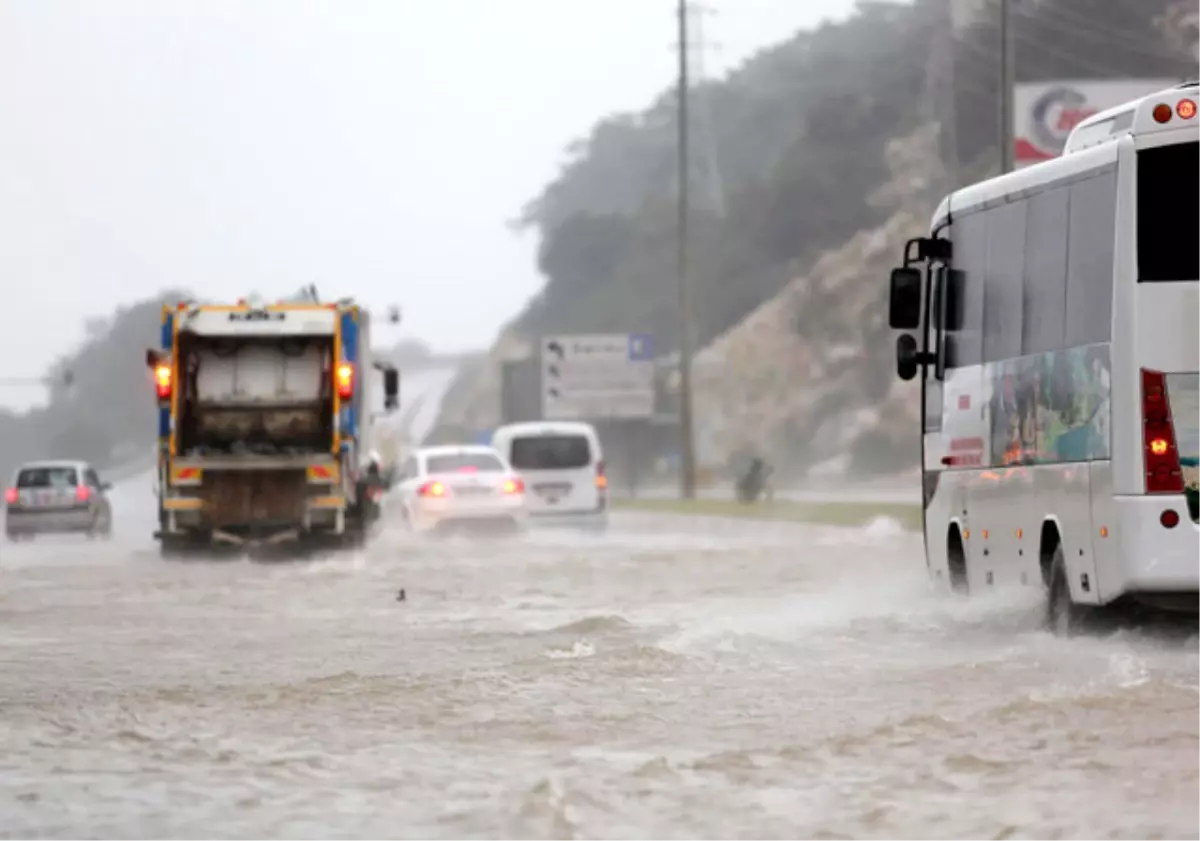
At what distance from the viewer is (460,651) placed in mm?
17844

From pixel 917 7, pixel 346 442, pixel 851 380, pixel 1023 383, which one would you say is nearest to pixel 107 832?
pixel 1023 383

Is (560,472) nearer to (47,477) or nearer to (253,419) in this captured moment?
(253,419)

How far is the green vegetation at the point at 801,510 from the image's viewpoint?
4912 centimetres

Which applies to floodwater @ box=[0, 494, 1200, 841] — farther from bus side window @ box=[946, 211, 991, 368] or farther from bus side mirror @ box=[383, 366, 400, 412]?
bus side mirror @ box=[383, 366, 400, 412]

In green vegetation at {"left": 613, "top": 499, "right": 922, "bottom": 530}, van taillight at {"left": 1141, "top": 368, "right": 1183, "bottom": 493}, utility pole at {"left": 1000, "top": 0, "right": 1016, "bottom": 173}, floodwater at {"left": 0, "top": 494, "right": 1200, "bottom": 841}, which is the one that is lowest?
green vegetation at {"left": 613, "top": 499, "right": 922, "bottom": 530}

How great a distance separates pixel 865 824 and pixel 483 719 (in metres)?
4.08

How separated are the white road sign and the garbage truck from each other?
59.0 metres

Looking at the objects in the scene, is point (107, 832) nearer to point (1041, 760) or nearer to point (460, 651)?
point (1041, 760)

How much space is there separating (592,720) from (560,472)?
29.5 meters

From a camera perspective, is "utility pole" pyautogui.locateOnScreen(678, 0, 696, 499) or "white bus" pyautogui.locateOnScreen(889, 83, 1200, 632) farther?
"utility pole" pyautogui.locateOnScreen(678, 0, 696, 499)

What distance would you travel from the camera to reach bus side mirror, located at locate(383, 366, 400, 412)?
128 ft

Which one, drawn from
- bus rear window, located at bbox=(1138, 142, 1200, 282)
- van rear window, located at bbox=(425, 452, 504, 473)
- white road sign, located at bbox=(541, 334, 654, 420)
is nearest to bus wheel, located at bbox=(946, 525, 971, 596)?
bus rear window, located at bbox=(1138, 142, 1200, 282)

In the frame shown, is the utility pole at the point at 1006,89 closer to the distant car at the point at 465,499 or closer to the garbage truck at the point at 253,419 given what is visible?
the distant car at the point at 465,499

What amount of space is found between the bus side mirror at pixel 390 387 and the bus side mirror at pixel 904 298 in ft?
64.4
